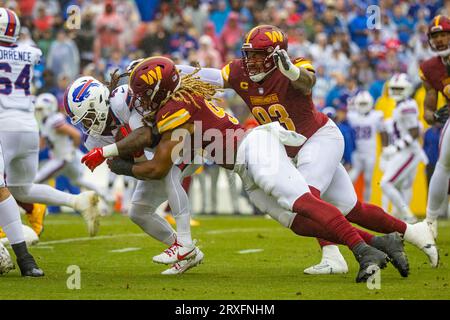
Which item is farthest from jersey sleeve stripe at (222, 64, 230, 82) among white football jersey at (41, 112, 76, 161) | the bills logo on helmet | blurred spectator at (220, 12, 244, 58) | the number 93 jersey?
blurred spectator at (220, 12, 244, 58)

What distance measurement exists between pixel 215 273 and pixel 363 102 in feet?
23.3

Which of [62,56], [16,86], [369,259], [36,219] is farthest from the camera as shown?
[62,56]

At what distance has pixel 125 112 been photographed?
6285mm

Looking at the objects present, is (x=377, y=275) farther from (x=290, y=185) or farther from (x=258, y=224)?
(x=258, y=224)

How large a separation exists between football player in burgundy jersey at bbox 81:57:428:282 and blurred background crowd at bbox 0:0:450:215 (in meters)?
7.83

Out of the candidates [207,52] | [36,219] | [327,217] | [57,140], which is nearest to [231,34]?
[207,52]

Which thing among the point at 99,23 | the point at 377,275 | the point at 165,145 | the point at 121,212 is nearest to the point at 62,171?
the point at 121,212

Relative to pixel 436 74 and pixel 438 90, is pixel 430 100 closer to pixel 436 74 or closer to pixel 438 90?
pixel 438 90

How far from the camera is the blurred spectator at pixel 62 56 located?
14.6 metres

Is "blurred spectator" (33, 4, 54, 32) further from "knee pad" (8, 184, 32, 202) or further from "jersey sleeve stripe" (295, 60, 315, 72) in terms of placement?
"jersey sleeve stripe" (295, 60, 315, 72)

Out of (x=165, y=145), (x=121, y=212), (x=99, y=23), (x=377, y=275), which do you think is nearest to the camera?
(x=377, y=275)

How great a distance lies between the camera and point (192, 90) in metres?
6.12

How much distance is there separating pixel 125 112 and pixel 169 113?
1.66 feet

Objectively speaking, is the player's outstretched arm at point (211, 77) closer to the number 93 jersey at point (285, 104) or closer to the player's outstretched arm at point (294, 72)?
the number 93 jersey at point (285, 104)
